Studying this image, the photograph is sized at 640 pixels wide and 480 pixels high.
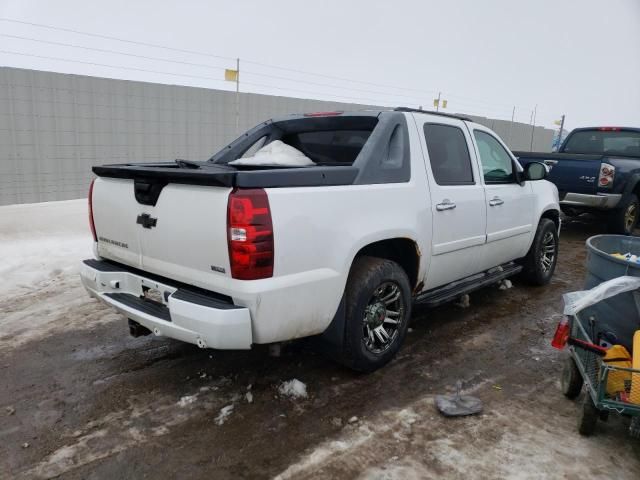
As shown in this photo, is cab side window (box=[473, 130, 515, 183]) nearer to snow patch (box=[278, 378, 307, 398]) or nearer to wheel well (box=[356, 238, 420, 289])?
wheel well (box=[356, 238, 420, 289])

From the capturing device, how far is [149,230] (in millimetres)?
3080

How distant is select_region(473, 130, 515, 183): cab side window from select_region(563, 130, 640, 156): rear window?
590 centimetres

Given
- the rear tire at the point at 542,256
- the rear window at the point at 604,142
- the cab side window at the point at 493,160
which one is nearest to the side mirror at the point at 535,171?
the cab side window at the point at 493,160

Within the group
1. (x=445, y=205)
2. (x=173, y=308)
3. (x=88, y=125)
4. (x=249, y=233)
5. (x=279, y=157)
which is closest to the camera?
(x=249, y=233)

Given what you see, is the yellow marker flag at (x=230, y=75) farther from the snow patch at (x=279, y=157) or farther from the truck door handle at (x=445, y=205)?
the truck door handle at (x=445, y=205)

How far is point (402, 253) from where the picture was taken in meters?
3.79

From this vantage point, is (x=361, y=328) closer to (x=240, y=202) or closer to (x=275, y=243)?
(x=275, y=243)

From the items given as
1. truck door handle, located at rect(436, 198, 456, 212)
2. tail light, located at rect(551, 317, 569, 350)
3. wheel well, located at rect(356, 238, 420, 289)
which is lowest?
tail light, located at rect(551, 317, 569, 350)

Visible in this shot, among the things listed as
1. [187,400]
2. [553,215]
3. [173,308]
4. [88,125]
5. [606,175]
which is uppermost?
[88,125]

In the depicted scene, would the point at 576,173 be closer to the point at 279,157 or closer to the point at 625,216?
the point at 625,216

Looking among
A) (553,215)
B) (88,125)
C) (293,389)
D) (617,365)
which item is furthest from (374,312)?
(88,125)

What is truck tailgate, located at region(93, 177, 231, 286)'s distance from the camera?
270 centimetres

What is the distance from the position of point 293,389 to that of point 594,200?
6930mm

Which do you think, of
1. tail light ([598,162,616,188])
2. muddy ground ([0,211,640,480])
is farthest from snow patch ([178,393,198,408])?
tail light ([598,162,616,188])
